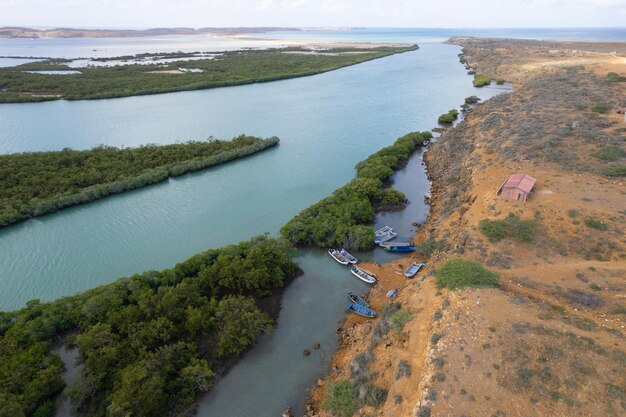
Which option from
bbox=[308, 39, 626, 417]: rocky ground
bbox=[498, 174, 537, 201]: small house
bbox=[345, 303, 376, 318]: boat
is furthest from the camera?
bbox=[498, 174, 537, 201]: small house

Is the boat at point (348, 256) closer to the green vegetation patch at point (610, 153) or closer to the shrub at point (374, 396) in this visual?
the shrub at point (374, 396)

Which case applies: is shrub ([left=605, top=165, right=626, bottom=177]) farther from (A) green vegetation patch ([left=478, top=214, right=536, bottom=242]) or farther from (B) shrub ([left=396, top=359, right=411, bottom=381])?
(B) shrub ([left=396, top=359, right=411, bottom=381])

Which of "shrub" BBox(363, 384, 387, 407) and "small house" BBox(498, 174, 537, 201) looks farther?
"small house" BBox(498, 174, 537, 201)

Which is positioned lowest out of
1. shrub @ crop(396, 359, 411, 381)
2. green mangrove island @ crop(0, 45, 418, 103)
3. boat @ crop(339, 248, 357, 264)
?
boat @ crop(339, 248, 357, 264)

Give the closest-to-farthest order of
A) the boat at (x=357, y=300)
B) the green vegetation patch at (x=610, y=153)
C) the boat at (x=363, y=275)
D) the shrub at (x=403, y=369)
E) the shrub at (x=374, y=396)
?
the shrub at (x=374, y=396) < the shrub at (x=403, y=369) < the boat at (x=357, y=300) < the boat at (x=363, y=275) < the green vegetation patch at (x=610, y=153)

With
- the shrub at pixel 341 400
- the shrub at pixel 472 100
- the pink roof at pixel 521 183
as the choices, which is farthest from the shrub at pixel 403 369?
the shrub at pixel 472 100

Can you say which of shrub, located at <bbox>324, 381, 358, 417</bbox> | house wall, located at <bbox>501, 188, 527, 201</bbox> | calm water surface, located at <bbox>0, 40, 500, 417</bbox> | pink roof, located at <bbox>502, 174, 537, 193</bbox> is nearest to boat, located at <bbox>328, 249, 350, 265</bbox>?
calm water surface, located at <bbox>0, 40, 500, 417</bbox>

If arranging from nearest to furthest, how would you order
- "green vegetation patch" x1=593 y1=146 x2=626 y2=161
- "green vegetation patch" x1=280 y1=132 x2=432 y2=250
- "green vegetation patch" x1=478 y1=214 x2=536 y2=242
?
"green vegetation patch" x1=478 y1=214 x2=536 y2=242 < "green vegetation patch" x1=280 y1=132 x2=432 y2=250 < "green vegetation patch" x1=593 y1=146 x2=626 y2=161
